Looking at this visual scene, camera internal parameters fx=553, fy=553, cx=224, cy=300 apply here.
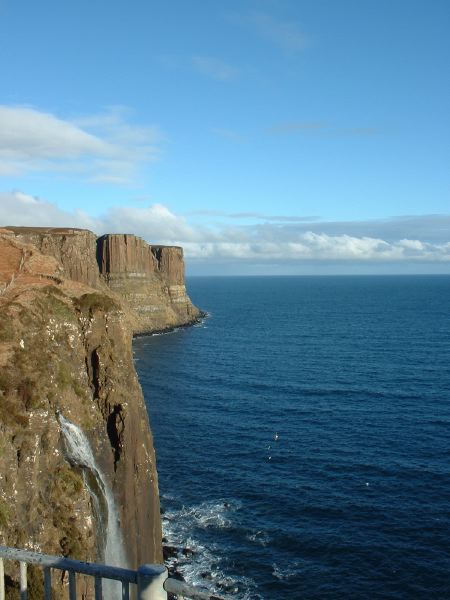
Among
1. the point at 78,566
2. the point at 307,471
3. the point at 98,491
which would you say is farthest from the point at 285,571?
the point at 78,566

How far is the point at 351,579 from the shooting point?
3319 centimetres

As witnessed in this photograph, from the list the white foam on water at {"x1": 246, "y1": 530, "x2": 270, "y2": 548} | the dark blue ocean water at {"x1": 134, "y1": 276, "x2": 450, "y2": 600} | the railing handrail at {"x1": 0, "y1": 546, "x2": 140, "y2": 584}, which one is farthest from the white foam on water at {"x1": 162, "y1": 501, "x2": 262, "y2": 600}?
the railing handrail at {"x1": 0, "y1": 546, "x2": 140, "y2": 584}

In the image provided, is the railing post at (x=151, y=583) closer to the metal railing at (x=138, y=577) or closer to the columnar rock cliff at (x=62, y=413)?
the metal railing at (x=138, y=577)

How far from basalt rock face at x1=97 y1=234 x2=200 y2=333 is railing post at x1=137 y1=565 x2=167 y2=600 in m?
127

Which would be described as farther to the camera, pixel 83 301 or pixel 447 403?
pixel 447 403

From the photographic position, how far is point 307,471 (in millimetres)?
47469

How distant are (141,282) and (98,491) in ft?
408

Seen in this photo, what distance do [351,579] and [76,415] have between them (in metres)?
21.0

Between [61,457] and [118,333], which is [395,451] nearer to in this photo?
[118,333]

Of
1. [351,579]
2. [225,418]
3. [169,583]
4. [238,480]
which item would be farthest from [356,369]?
[169,583]

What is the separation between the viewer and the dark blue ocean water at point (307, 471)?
Result: 3425cm

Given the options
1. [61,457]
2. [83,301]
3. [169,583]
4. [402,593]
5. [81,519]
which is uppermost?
[83,301]

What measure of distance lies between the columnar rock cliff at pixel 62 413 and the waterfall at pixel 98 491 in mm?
312

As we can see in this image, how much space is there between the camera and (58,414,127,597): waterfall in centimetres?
2158
